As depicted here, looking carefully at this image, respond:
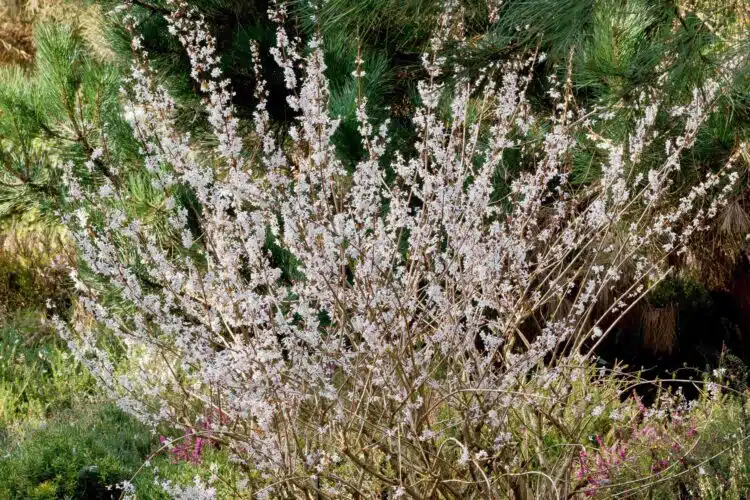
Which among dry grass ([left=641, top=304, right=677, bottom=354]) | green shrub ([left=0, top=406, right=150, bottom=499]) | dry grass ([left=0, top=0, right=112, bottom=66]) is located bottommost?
dry grass ([left=641, top=304, right=677, bottom=354])

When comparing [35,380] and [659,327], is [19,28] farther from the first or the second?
[659,327]

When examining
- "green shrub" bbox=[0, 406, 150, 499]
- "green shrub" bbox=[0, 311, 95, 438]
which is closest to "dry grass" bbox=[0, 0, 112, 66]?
"green shrub" bbox=[0, 311, 95, 438]

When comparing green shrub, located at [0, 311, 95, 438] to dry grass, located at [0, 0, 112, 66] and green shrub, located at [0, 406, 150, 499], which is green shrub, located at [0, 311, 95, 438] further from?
dry grass, located at [0, 0, 112, 66]

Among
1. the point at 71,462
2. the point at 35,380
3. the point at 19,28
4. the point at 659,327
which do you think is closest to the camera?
the point at 71,462

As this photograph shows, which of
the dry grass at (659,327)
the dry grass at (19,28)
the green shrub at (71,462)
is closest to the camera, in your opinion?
the green shrub at (71,462)

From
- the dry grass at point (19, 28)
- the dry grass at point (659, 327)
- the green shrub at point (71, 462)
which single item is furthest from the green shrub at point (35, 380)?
the dry grass at point (19, 28)

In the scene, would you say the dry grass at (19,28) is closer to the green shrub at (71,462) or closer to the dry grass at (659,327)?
the green shrub at (71,462)

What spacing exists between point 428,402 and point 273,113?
3.14 meters

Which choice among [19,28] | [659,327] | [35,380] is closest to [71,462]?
[35,380]

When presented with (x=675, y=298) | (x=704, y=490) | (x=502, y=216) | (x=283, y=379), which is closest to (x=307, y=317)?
(x=283, y=379)

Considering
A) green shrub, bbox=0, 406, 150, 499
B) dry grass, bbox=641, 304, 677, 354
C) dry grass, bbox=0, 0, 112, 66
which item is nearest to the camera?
green shrub, bbox=0, 406, 150, 499

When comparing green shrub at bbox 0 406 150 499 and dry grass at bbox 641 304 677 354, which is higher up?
green shrub at bbox 0 406 150 499

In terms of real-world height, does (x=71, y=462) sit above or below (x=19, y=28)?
below

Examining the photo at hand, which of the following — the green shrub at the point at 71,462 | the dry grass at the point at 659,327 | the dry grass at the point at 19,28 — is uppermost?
the dry grass at the point at 19,28
